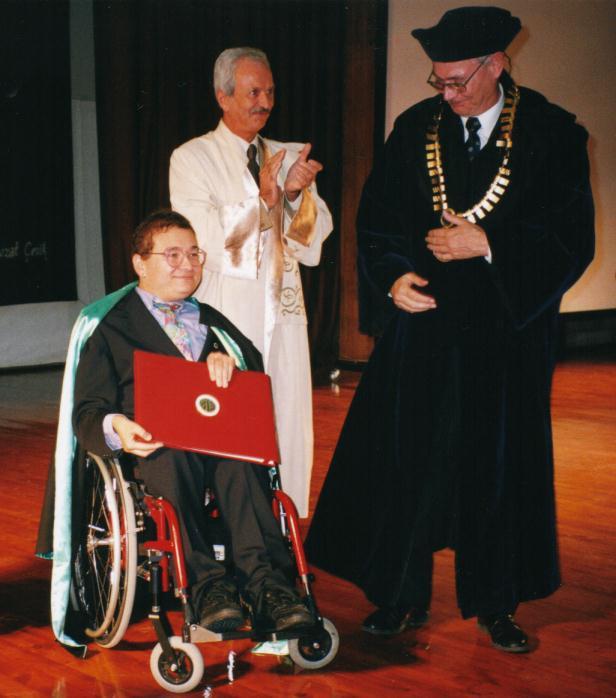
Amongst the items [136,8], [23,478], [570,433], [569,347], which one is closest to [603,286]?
[569,347]

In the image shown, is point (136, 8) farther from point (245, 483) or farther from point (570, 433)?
point (245, 483)

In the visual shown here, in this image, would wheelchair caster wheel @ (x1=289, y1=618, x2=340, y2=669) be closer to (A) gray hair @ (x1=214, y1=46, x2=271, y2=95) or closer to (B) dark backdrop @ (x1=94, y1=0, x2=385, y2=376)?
(A) gray hair @ (x1=214, y1=46, x2=271, y2=95)

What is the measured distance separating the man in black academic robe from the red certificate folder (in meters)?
0.34

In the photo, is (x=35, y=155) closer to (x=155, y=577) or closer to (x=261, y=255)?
(x=261, y=255)

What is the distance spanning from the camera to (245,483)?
238 cm

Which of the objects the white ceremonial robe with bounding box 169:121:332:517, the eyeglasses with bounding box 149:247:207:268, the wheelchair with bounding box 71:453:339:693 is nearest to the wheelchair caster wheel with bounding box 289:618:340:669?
the wheelchair with bounding box 71:453:339:693

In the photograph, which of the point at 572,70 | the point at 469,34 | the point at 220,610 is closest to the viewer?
the point at 220,610

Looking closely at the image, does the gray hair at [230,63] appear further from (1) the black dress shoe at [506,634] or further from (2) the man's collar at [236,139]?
(1) the black dress shoe at [506,634]

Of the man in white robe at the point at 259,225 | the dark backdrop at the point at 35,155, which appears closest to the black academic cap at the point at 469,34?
the man in white robe at the point at 259,225

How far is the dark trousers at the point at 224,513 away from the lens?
229cm

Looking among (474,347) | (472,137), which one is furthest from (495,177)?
(474,347)

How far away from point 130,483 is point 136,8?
4295 mm

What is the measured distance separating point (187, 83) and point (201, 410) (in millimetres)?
4336

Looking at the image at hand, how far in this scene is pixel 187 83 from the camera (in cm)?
632
